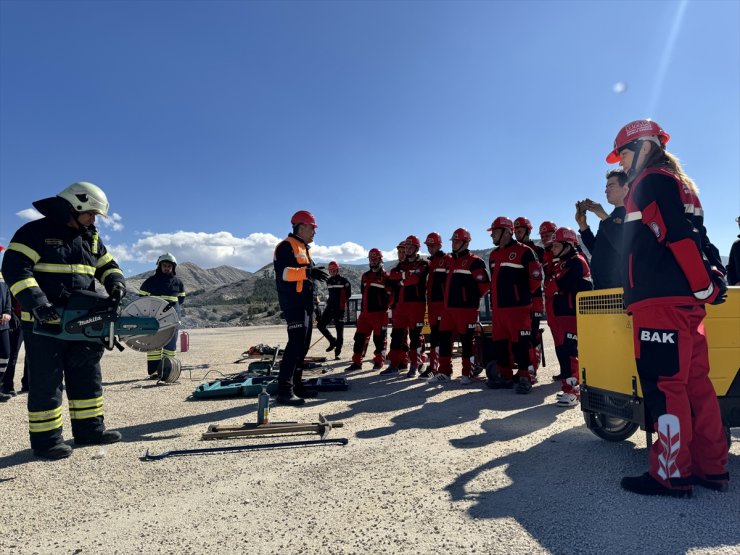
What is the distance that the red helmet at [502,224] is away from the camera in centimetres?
691

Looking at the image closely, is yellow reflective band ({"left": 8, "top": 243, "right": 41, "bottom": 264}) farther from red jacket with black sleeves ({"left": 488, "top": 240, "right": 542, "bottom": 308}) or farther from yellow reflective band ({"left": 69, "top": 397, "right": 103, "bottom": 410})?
red jacket with black sleeves ({"left": 488, "top": 240, "right": 542, "bottom": 308})

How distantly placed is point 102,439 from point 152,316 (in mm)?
1185

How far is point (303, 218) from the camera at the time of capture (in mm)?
6188

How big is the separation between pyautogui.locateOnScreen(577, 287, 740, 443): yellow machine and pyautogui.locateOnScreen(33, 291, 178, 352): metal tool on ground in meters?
3.94

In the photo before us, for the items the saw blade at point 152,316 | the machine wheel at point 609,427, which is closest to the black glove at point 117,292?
the saw blade at point 152,316

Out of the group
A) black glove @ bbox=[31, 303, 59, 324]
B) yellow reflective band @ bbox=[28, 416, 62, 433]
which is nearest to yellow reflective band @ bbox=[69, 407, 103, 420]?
yellow reflective band @ bbox=[28, 416, 62, 433]

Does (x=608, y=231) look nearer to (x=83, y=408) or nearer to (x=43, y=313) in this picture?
(x=43, y=313)

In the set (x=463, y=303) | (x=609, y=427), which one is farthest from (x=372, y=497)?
(x=463, y=303)

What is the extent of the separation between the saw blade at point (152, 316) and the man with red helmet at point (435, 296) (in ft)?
14.8

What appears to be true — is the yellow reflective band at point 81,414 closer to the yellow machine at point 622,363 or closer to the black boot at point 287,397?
the black boot at point 287,397

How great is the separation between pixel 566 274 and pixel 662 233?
3.60m

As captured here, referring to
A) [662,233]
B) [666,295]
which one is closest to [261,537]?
[666,295]

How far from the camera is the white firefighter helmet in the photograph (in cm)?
416

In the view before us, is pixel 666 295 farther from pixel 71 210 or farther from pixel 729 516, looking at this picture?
pixel 71 210
